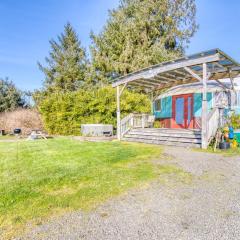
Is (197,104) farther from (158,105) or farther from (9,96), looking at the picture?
(9,96)

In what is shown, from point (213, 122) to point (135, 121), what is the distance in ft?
14.9

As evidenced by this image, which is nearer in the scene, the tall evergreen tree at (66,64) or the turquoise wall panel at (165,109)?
the turquoise wall panel at (165,109)

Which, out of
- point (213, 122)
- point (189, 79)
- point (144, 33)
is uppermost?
point (144, 33)

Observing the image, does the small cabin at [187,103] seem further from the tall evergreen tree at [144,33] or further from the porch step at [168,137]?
the tall evergreen tree at [144,33]

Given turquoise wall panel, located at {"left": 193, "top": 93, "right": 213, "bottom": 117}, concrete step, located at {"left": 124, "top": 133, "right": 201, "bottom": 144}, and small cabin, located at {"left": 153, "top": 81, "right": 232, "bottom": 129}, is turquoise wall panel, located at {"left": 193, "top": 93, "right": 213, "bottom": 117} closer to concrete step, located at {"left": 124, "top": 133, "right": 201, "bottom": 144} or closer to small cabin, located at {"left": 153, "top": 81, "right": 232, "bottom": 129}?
small cabin, located at {"left": 153, "top": 81, "right": 232, "bottom": 129}

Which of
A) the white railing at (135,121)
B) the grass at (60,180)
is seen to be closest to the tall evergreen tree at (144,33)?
the white railing at (135,121)

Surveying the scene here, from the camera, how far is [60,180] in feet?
13.5

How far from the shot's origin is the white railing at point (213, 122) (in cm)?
770

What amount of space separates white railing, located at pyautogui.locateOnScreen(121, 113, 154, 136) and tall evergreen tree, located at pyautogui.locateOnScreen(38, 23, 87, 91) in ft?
53.9

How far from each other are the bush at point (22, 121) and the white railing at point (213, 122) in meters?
12.5

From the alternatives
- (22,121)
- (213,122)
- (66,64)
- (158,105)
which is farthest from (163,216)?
(66,64)

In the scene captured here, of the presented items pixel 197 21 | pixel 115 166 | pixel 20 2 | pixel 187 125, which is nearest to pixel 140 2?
pixel 197 21

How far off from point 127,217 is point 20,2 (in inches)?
652

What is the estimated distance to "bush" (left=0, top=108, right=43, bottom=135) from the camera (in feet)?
53.9
